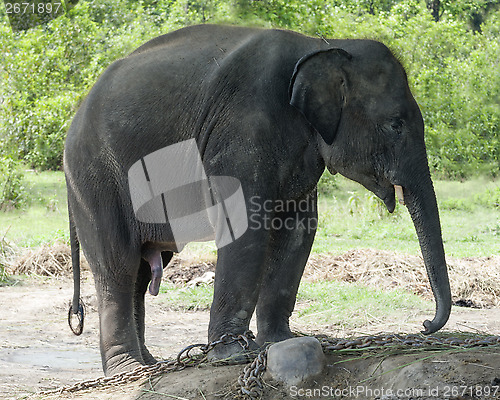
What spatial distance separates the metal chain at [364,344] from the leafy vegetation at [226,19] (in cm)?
1175

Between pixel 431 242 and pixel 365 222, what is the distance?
9035 millimetres

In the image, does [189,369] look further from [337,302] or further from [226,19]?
[226,19]

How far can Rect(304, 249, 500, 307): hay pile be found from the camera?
7.82 m

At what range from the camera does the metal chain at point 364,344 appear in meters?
3.54

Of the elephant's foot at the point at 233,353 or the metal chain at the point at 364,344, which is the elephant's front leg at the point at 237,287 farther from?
the metal chain at the point at 364,344

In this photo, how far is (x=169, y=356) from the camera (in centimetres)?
581

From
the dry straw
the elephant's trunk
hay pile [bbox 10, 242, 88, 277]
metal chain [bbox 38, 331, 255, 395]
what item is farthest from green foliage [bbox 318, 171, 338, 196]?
metal chain [bbox 38, 331, 255, 395]

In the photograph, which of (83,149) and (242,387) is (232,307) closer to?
(242,387)

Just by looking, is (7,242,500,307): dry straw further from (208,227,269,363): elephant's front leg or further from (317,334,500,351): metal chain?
(208,227,269,363): elephant's front leg

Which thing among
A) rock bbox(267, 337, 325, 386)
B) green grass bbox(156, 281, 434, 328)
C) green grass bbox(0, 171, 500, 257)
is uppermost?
rock bbox(267, 337, 325, 386)

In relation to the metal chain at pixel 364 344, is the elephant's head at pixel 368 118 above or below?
above

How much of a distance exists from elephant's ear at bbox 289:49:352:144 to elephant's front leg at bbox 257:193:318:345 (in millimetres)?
571

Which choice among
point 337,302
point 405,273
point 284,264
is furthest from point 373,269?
point 284,264

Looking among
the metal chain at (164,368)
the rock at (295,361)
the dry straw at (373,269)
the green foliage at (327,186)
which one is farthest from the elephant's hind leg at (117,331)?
the green foliage at (327,186)
